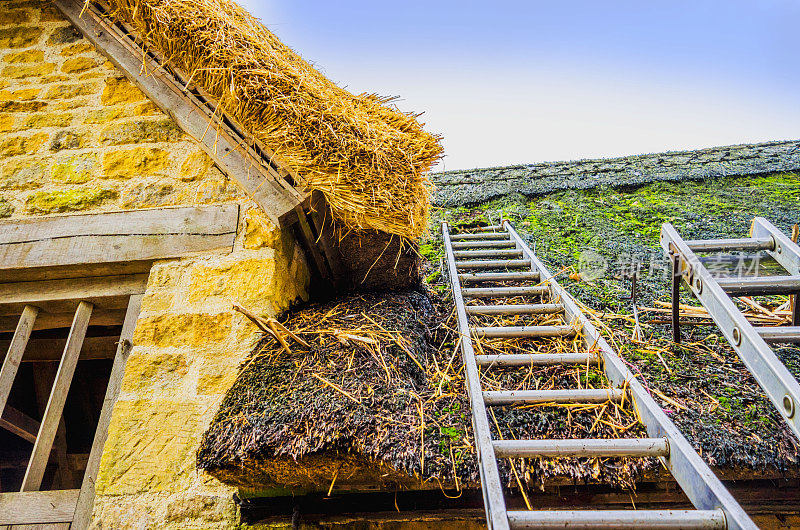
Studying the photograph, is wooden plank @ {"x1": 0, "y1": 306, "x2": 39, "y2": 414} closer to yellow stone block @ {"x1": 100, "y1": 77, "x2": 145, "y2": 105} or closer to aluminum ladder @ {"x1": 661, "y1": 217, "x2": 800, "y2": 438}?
yellow stone block @ {"x1": 100, "y1": 77, "x2": 145, "y2": 105}

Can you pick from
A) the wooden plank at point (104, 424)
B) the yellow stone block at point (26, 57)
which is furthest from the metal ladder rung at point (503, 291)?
the yellow stone block at point (26, 57)

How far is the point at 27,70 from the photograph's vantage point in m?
2.61

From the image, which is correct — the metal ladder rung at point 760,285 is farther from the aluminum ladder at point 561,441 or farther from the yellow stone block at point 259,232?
the yellow stone block at point 259,232

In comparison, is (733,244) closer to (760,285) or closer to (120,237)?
(760,285)

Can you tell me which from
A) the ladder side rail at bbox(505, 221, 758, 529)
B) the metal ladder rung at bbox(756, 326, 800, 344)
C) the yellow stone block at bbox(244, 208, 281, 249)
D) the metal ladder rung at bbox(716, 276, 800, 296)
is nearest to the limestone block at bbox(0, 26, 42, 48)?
the yellow stone block at bbox(244, 208, 281, 249)

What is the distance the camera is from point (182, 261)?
83.0 inches

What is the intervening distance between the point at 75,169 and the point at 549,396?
2.54 m

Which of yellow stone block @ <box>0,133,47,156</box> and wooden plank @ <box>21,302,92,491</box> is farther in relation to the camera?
yellow stone block @ <box>0,133,47,156</box>

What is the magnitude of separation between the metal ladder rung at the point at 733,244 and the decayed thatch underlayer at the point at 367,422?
762 mm

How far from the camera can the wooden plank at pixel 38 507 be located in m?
1.83

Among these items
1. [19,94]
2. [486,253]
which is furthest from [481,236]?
[19,94]

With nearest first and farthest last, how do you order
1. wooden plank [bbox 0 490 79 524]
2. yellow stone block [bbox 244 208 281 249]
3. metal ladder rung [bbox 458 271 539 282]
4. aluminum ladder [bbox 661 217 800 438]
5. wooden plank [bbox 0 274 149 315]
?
aluminum ladder [bbox 661 217 800 438]
wooden plank [bbox 0 490 79 524]
yellow stone block [bbox 244 208 281 249]
wooden plank [bbox 0 274 149 315]
metal ladder rung [bbox 458 271 539 282]

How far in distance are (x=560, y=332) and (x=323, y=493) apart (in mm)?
1309

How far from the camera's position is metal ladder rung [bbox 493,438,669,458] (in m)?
1.40
